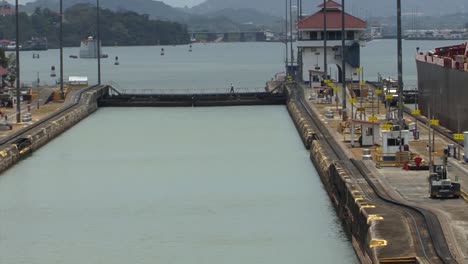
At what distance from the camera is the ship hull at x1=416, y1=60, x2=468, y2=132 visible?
139 feet

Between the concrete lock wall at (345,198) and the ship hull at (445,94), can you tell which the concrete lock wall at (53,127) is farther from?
the ship hull at (445,94)

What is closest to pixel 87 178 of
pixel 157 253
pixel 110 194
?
pixel 110 194

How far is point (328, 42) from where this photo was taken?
7619 centimetres

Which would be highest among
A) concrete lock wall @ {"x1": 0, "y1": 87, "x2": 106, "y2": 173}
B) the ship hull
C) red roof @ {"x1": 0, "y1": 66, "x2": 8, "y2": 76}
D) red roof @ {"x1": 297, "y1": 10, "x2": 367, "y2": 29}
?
red roof @ {"x1": 297, "y1": 10, "x2": 367, "y2": 29}

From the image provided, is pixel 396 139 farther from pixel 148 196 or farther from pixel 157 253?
pixel 157 253

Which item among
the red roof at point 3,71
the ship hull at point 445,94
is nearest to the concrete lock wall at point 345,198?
the ship hull at point 445,94

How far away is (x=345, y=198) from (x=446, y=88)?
17.0 metres

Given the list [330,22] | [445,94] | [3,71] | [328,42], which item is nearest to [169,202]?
[445,94]

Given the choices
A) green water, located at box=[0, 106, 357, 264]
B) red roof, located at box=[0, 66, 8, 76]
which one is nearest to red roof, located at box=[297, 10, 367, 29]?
red roof, located at box=[0, 66, 8, 76]

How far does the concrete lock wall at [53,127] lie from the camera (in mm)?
43312

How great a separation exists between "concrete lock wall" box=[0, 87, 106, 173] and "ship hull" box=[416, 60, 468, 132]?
1571 centimetres

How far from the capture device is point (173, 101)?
72.9 metres

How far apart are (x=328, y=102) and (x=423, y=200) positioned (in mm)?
38143

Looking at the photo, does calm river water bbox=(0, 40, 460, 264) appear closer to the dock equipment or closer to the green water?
the green water
